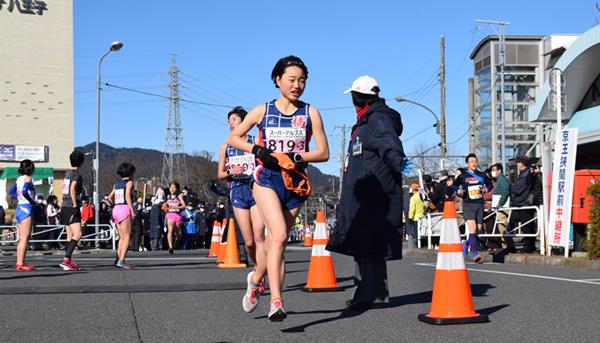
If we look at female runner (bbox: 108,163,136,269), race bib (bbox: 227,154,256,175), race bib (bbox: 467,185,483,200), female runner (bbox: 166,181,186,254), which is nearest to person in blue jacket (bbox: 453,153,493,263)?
race bib (bbox: 467,185,483,200)

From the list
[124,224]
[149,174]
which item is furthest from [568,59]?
[149,174]

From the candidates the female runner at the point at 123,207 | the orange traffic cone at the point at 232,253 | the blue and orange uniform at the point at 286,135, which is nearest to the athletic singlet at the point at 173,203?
the female runner at the point at 123,207

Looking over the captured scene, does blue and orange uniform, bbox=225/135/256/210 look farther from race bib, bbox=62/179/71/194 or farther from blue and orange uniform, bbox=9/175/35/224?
blue and orange uniform, bbox=9/175/35/224

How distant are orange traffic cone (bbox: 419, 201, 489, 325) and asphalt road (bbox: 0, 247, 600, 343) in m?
0.12

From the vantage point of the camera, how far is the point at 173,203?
22422 millimetres

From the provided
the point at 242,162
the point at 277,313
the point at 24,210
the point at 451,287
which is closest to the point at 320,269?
the point at 242,162

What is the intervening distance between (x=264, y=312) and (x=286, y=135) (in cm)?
161

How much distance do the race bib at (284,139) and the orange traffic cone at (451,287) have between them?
3.99ft

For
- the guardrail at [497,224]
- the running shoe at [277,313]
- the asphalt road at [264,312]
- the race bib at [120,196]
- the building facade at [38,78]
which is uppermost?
the building facade at [38,78]

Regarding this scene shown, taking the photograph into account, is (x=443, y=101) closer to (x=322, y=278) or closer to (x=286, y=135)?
(x=322, y=278)

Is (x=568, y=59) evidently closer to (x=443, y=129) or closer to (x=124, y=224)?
(x=443, y=129)

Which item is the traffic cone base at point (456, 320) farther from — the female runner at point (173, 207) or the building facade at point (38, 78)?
the building facade at point (38, 78)

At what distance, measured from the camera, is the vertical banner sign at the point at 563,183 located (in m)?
13.8

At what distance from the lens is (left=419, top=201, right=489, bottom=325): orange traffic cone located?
6.07 meters
